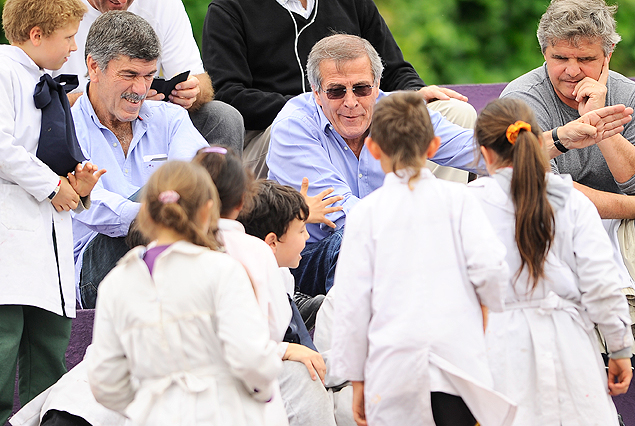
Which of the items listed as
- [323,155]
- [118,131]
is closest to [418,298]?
[323,155]

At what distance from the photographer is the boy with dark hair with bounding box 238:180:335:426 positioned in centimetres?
229

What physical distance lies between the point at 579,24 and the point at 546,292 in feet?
4.66

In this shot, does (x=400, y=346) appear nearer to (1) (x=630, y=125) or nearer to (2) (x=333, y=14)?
(1) (x=630, y=125)

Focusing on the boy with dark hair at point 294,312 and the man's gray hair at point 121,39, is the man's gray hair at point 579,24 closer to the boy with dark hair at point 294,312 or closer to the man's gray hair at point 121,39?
the boy with dark hair at point 294,312

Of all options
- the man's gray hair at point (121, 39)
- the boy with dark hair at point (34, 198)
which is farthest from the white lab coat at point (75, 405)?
the man's gray hair at point (121, 39)

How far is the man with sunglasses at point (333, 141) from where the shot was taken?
3.25 metres

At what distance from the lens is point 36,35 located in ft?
8.86

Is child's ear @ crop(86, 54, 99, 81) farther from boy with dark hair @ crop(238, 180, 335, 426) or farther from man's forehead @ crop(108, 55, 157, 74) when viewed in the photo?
boy with dark hair @ crop(238, 180, 335, 426)

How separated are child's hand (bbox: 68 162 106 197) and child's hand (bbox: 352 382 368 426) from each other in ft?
4.06

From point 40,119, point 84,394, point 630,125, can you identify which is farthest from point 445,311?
point 630,125

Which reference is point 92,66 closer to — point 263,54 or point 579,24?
point 263,54

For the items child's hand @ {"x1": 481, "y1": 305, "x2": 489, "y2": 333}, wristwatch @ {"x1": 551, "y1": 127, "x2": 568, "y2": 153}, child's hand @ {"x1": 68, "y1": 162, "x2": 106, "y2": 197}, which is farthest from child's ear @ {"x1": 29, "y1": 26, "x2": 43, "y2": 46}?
wristwatch @ {"x1": 551, "y1": 127, "x2": 568, "y2": 153}

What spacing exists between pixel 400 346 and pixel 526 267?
46cm

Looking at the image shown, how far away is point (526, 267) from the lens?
216 centimetres
